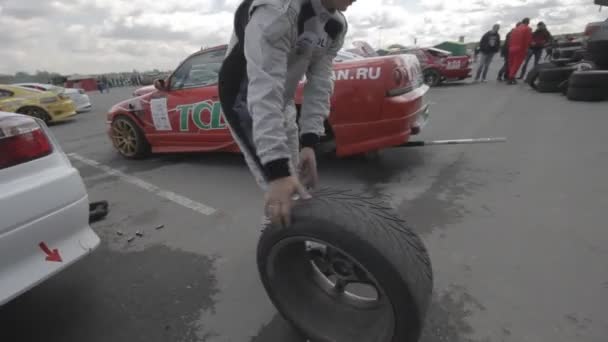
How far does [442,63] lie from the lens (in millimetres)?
11023

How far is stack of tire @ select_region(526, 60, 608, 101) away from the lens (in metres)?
6.27

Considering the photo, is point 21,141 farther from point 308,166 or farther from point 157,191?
point 157,191

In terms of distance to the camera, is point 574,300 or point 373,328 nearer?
point 373,328

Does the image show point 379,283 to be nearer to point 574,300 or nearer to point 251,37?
point 251,37

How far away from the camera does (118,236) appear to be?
2.62 metres

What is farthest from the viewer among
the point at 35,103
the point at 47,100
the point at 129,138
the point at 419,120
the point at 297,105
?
the point at 47,100

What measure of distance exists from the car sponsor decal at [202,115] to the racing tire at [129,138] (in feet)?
2.76

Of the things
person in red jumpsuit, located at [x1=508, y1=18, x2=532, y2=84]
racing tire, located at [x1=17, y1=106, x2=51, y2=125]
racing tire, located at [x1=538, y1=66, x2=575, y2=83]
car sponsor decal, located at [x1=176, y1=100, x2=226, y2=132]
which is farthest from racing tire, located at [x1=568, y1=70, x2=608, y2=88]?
racing tire, located at [x1=17, y1=106, x2=51, y2=125]

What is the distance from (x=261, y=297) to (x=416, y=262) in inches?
39.2

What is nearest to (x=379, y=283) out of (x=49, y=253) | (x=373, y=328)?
(x=373, y=328)

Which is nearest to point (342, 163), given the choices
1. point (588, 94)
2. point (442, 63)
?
point (588, 94)

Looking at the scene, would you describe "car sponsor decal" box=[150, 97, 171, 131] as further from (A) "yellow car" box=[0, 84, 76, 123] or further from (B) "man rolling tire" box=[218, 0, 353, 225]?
(A) "yellow car" box=[0, 84, 76, 123]

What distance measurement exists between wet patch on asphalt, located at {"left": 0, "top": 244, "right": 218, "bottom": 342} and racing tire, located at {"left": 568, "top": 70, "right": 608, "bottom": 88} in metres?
7.84

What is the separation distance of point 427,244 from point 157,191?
9.07ft
